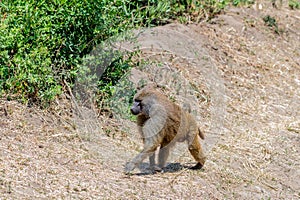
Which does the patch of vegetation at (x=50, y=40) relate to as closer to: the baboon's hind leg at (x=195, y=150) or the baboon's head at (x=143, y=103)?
the baboon's head at (x=143, y=103)

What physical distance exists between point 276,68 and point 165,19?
2.43 metres

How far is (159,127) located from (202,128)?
2075 millimetres

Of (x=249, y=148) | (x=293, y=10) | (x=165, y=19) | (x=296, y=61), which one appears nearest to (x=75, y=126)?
(x=249, y=148)

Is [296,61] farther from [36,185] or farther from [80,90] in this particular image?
[36,185]

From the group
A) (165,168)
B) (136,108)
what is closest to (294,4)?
(165,168)

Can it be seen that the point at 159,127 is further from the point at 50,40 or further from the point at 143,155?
the point at 50,40

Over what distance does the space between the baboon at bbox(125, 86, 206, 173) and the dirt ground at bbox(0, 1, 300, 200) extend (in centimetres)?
24

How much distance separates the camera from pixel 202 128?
8977mm

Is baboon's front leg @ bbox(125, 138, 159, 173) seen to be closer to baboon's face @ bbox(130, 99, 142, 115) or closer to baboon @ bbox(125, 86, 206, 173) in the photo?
baboon @ bbox(125, 86, 206, 173)

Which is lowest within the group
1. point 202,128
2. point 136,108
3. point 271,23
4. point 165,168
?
point 202,128

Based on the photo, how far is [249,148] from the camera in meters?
8.59

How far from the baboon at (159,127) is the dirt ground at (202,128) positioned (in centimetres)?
24

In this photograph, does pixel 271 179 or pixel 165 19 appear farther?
pixel 165 19

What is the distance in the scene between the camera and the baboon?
22.8 ft
